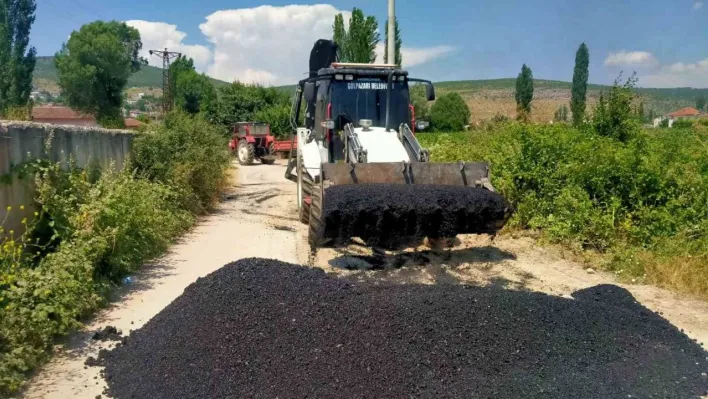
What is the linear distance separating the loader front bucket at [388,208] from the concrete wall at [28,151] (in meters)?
3.37

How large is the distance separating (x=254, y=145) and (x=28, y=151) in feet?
67.4

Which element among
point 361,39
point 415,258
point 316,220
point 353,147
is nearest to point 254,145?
point 361,39

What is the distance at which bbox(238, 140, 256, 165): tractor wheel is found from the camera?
2689cm

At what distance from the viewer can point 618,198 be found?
865cm

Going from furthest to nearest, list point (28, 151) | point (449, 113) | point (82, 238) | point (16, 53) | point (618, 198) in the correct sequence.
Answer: point (449, 113) → point (16, 53) → point (618, 198) → point (28, 151) → point (82, 238)

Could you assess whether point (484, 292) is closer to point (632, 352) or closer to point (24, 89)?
point (632, 352)

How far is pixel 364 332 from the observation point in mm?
4492

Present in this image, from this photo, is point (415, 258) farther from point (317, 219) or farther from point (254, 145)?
point (254, 145)

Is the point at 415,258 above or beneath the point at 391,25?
beneath

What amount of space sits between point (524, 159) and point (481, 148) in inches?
76.7

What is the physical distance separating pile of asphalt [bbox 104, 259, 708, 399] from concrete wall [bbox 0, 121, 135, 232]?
249 centimetres

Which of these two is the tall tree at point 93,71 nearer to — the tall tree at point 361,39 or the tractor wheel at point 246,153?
the tractor wheel at point 246,153

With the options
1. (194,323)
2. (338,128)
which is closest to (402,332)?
(194,323)

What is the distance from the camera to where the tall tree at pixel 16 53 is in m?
36.0
